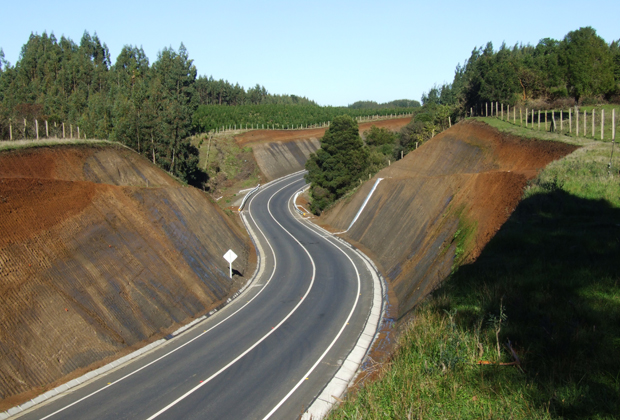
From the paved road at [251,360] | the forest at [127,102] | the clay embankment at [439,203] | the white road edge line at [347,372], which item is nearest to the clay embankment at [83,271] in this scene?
the paved road at [251,360]

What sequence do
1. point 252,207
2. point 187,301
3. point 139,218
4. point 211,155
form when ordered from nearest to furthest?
point 187,301, point 139,218, point 252,207, point 211,155

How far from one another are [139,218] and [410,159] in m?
32.5

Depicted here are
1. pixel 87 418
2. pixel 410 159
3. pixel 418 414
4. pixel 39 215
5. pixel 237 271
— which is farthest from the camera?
pixel 410 159

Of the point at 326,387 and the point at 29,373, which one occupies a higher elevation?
the point at 29,373

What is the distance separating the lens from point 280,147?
8625cm

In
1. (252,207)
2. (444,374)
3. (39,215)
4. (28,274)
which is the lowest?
(252,207)

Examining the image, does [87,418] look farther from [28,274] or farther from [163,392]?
[28,274]

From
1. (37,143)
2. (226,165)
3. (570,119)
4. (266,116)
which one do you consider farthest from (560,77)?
(266,116)

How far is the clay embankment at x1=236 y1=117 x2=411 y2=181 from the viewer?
79750mm

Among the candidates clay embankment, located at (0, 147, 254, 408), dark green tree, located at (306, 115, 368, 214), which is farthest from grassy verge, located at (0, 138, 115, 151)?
dark green tree, located at (306, 115, 368, 214)

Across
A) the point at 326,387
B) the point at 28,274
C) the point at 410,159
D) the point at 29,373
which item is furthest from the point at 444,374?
the point at 410,159

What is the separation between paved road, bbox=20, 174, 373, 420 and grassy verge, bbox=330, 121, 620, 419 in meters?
4.38

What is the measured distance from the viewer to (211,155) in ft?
259

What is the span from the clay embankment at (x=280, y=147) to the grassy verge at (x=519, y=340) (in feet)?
204
